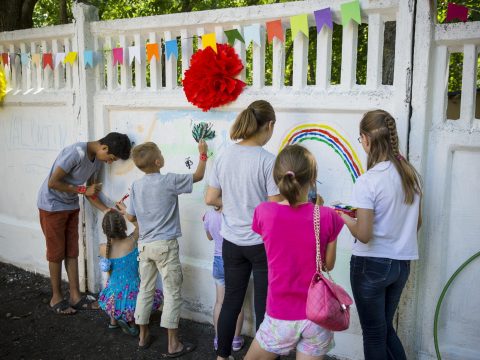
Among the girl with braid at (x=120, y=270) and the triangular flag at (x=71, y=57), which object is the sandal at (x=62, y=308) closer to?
the girl with braid at (x=120, y=270)

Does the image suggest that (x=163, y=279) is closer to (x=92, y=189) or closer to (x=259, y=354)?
(x=92, y=189)

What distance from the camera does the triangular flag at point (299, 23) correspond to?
3500 millimetres

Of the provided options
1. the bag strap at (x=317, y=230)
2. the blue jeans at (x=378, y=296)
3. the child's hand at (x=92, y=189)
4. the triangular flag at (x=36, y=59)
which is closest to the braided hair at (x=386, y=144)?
the blue jeans at (x=378, y=296)

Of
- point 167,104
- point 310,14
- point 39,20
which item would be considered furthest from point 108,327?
point 39,20

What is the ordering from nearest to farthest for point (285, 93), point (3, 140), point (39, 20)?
point (285, 93), point (3, 140), point (39, 20)

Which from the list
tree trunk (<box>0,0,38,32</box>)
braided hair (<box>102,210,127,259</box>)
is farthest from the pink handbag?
tree trunk (<box>0,0,38,32</box>)

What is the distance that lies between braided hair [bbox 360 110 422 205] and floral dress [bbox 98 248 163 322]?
2384 millimetres

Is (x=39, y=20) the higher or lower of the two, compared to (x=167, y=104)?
higher

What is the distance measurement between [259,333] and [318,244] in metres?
0.60

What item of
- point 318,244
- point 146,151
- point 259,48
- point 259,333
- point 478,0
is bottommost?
point 259,333

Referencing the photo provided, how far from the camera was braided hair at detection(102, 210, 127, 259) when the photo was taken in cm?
416

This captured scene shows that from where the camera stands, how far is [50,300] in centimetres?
496

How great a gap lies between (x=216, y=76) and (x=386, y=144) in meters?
1.62

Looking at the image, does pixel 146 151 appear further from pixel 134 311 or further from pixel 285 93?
pixel 134 311
